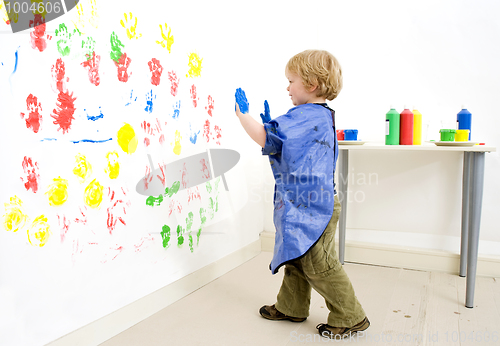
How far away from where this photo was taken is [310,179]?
1.44m

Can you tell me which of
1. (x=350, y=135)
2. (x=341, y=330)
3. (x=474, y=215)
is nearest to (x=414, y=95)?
(x=350, y=135)

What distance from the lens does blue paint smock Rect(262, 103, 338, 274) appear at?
55.8 inches

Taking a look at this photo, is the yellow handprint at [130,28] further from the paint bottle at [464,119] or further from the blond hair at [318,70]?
the paint bottle at [464,119]

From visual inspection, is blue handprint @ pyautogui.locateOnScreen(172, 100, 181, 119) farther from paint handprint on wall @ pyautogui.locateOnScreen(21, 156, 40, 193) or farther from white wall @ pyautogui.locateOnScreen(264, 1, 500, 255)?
white wall @ pyautogui.locateOnScreen(264, 1, 500, 255)

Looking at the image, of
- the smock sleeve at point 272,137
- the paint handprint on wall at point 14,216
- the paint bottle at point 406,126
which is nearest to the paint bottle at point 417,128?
the paint bottle at point 406,126

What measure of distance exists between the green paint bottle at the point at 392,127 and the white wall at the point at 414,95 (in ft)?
0.75

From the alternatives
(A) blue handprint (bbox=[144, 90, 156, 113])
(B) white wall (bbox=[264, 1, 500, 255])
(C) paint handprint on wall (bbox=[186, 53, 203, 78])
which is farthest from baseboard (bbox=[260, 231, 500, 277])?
(A) blue handprint (bbox=[144, 90, 156, 113])

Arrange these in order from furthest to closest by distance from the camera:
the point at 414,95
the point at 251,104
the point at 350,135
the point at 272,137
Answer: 1. the point at 251,104
2. the point at 414,95
3. the point at 350,135
4. the point at 272,137

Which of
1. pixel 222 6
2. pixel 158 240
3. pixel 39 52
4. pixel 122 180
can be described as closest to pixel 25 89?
pixel 39 52

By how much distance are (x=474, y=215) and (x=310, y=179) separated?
2.64 ft

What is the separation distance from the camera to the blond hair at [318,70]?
1449mm

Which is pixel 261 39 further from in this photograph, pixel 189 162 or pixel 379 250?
pixel 379 250

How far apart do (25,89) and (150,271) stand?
827 mm

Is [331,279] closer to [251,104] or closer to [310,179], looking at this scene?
[310,179]
